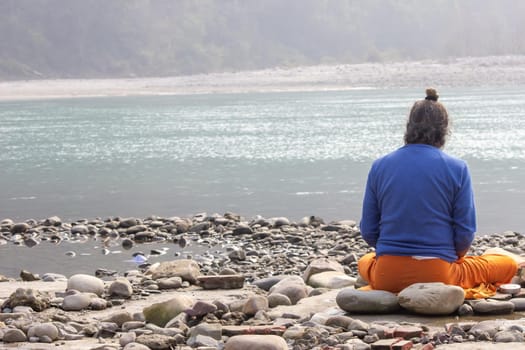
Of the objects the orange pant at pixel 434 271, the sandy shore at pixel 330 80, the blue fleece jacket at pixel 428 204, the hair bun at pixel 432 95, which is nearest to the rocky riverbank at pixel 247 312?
the orange pant at pixel 434 271

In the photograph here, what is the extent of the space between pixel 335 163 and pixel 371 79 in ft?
152

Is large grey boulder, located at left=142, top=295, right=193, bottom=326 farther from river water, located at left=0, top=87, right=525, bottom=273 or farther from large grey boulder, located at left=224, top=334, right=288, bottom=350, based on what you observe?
river water, located at left=0, top=87, right=525, bottom=273

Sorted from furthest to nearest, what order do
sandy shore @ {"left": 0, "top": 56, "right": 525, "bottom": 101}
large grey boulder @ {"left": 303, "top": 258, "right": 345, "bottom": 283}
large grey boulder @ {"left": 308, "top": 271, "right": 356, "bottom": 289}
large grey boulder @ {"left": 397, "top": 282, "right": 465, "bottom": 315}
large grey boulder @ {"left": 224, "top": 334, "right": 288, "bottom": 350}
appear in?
1. sandy shore @ {"left": 0, "top": 56, "right": 525, "bottom": 101}
2. large grey boulder @ {"left": 303, "top": 258, "right": 345, "bottom": 283}
3. large grey boulder @ {"left": 308, "top": 271, "right": 356, "bottom": 289}
4. large grey boulder @ {"left": 397, "top": 282, "right": 465, "bottom": 315}
5. large grey boulder @ {"left": 224, "top": 334, "right": 288, "bottom": 350}

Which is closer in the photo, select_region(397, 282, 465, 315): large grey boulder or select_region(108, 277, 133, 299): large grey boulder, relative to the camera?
select_region(397, 282, 465, 315): large grey boulder

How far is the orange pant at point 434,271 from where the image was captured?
554 cm

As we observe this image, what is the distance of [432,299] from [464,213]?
0.56 metres

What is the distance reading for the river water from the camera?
44.5ft

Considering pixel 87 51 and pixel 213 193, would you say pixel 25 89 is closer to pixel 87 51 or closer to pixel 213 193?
pixel 87 51

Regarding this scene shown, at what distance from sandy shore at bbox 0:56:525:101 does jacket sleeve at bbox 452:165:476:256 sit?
54.5 m

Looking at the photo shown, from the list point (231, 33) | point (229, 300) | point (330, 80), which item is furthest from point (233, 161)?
point (231, 33)

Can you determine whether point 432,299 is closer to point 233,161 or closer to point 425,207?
point 425,207

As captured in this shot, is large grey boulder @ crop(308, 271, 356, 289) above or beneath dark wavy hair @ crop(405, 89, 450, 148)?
beneath

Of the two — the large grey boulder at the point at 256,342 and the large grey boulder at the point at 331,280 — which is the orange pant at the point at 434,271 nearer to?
the large grey boulder at the point at 331,280

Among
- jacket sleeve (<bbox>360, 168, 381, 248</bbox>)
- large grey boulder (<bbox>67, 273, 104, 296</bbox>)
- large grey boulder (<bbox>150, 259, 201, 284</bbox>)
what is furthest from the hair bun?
large grey boulder (<bbox>67, 273, 104, 296</bbox>)
